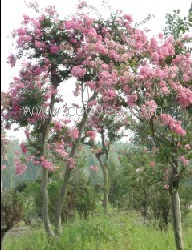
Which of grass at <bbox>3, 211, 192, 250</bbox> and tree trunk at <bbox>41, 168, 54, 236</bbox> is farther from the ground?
tree trunk at <bbox>41, 168, 54, 236</bbox>

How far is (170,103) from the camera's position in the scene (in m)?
7.99

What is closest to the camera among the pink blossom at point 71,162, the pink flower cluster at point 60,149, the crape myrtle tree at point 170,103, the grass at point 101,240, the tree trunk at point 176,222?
the crape myrtle tree at point 170,103

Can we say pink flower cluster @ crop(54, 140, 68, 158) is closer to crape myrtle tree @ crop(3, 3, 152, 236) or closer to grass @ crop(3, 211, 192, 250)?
crape myrtle tree @ crop(3, 3, 152, 236)

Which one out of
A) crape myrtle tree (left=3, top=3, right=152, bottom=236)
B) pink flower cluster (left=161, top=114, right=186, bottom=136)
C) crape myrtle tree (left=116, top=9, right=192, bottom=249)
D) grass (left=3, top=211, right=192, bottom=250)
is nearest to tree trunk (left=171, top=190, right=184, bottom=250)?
crape myrtle tree (left=116, top=9, right=192, bottom=249)

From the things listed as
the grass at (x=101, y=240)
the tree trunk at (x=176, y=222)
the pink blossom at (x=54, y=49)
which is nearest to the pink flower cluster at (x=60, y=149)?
the grass at (x=101, y=240)

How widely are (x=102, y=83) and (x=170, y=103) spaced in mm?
1422

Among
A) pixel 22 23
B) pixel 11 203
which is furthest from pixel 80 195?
pixel 11 203

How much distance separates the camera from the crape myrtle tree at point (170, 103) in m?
7.50

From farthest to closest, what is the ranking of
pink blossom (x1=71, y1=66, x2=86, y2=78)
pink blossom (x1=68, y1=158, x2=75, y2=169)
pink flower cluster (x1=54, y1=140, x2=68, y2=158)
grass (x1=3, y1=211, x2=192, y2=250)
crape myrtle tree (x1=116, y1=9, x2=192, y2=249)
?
pink blossom (x1=68, y1=158, x2=75, y2=169), pink flower cluster (x1=54, y1=140, x2=68, y2=158), pink blossom (x1=71, y1=66, x2=86, y2=78), grass (x1=3, y1=211, x2=192, y2=250), crape myrtle tree (x1=116, y1=9, x2=192, y2=249)

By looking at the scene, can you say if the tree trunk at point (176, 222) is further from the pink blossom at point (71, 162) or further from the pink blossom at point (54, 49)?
the pink blossom at point (54, 49)

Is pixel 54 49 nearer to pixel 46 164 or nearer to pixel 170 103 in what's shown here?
pixel 46 164

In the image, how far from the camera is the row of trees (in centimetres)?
768

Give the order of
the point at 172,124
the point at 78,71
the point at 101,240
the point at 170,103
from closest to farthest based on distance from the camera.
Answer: the point at 172,124 → the point at 170,103 → the point at 101,240 → the point at 78,71

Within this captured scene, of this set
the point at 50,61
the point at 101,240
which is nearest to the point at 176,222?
the point at 101,240
